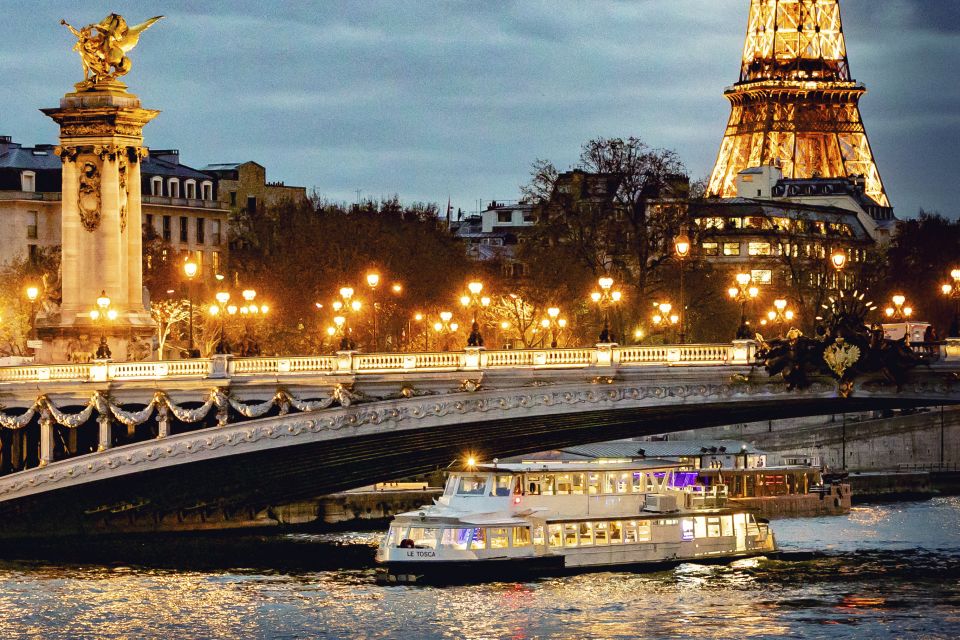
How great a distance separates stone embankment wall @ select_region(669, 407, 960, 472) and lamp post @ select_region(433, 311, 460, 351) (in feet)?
27.2

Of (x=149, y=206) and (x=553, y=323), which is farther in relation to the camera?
(x=149, y=206)

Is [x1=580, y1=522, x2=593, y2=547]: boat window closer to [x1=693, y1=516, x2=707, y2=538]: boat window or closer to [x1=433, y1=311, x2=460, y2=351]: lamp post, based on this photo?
[x1=693, y1=516, x2=707, y2=538]: boat window

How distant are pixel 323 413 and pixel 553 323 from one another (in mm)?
26366

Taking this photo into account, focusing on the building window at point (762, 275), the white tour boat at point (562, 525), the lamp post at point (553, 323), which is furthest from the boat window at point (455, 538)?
the building window at point (762, 275)

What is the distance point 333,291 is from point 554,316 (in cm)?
1972

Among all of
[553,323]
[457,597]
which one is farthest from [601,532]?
[553,323]

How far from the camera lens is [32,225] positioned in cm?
11306

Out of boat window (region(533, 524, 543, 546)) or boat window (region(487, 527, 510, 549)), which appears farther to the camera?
boat window (region(533, 524, 543, 546))

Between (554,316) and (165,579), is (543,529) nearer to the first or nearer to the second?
(165,579)

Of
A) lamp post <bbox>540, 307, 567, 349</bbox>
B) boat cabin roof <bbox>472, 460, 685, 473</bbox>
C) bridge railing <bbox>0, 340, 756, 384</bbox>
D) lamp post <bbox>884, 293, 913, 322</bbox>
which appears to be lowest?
boat cabin roof <bbox>472, 460, 685, 473</bbox>

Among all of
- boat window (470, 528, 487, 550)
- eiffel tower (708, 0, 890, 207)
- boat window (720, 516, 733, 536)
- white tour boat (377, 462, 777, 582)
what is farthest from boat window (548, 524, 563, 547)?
eiffel tower (708, 0, 890, 207)

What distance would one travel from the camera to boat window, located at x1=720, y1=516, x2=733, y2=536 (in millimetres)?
68438

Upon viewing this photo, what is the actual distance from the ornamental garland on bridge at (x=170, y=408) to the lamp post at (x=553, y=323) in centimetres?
2180

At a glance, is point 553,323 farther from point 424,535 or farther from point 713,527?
point 424,535
